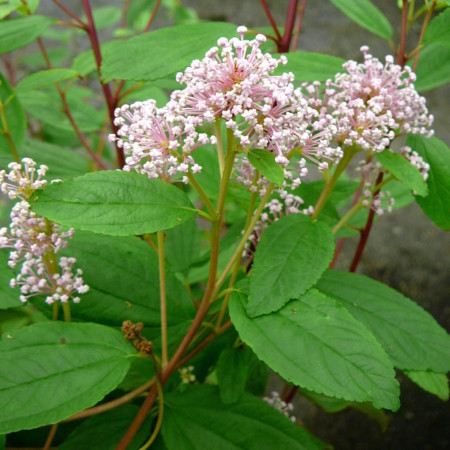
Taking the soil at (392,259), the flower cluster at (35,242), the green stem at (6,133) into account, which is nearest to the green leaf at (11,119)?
the green stem at (6,133)

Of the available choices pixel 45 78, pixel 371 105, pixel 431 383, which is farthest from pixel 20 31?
pixel 431 383

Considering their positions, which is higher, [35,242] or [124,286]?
[35,242]

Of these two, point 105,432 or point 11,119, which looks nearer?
point 105,432

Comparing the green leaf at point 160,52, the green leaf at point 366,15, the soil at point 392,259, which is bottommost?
the soil at point 392,259

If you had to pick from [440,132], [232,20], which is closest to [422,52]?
[440,132]

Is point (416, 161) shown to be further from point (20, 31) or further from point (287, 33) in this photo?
point (20, 31)

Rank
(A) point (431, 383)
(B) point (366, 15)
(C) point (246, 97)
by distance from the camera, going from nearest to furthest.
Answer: (C) point (246, 97) < (A) point (431, 383) < (B) point (366, 15)

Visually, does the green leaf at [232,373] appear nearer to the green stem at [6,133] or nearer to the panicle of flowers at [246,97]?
the panicle of flowers at [246,97]
